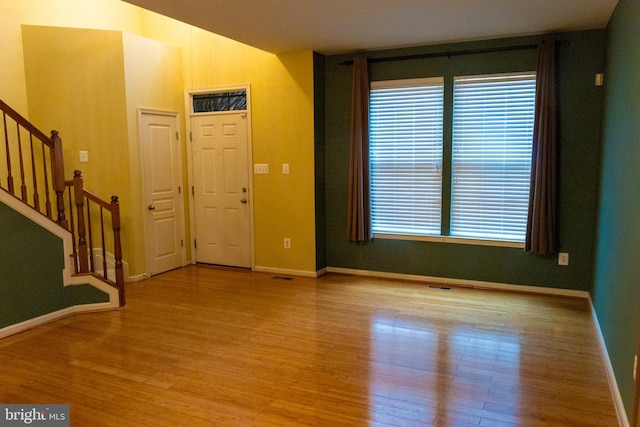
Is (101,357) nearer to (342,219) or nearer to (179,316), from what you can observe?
(179,316)

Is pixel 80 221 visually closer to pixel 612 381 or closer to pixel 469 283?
pixel 469 283

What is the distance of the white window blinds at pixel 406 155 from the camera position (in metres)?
4.93

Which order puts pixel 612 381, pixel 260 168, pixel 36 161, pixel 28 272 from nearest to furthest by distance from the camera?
pixel 612 381 → pixel 28 272 → pixel 36 161 → pixel 260 168

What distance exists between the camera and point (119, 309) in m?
4.30

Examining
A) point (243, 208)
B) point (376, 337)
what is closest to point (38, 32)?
point (243, 208)

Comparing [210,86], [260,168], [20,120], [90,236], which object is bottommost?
[90,236]

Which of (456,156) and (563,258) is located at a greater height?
(456,156)

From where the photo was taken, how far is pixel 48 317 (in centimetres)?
399

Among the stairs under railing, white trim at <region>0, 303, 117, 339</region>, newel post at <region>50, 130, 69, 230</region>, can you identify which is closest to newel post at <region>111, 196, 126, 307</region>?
the stairs under railing

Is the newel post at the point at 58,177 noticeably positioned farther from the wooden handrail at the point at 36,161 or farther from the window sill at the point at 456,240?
the window sill at the point at 456,240

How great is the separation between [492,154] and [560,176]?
25.6 inches

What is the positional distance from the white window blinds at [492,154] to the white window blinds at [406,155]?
213 mm

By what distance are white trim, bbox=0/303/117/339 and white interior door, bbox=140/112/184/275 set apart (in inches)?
47.0

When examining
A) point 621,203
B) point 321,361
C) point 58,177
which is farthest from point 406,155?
point 58,177
